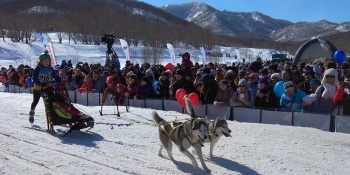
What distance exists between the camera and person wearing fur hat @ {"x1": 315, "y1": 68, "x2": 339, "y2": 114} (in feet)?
28.5

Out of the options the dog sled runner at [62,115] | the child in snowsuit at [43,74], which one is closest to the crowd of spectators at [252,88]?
the child in snowsuit at [43,74]

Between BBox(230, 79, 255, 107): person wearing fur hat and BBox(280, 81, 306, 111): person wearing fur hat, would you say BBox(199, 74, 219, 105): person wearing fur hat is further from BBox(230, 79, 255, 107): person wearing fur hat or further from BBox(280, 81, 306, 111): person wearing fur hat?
BBox(280, 81, 306, 111): person wearing fur hat

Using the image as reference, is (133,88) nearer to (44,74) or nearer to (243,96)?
(44,74)

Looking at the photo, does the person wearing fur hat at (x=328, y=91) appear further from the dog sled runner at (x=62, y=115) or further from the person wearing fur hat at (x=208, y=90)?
the dog sled runner at (x=62, y=115)

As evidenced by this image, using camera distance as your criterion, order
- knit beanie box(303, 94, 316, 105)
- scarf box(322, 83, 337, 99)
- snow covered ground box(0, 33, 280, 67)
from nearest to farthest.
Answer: scarf box(322, 83, 337, 99), knit beanie box(303, 94, 316, 105), snow covered ground box(0, 33, 280, 67)

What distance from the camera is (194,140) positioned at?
5898 mm

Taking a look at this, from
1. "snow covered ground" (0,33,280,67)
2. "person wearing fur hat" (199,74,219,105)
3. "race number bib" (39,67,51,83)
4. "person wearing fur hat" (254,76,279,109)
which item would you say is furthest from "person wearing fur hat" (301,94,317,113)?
"snow covered ground" (0,33,280,67)

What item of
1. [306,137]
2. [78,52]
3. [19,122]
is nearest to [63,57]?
[78,52]

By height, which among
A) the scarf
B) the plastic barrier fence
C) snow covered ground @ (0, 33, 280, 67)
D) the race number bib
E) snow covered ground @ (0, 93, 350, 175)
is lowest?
snow covered ground @ (0, 93, 350, 175)

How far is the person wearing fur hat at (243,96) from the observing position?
9.71 metres

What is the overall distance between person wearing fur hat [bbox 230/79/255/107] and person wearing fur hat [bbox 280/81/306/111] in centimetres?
84

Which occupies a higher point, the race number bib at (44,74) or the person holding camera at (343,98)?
the race number bib at (44,74)

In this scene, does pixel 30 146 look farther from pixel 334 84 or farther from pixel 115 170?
pixel 334 84

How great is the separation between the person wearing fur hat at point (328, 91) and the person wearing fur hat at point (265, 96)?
1.08m
